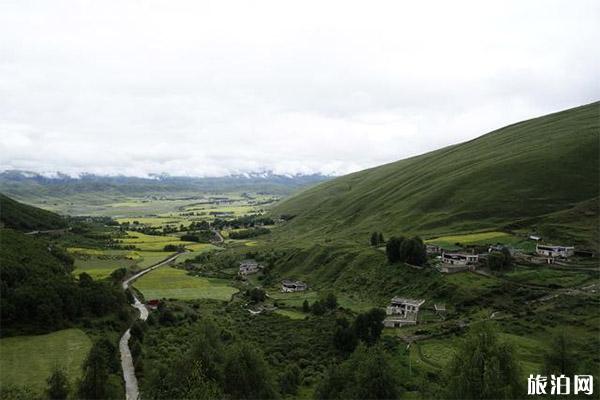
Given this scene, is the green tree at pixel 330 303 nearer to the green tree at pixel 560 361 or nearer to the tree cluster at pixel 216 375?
the tree cluster at pixel 216 375

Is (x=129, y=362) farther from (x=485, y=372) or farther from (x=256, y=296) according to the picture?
(x=485, y=372)

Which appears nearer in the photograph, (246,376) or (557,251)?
(246,376)

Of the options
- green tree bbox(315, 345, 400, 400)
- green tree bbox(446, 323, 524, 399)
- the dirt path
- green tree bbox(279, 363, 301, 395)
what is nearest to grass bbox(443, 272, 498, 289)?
green tree bbox(279, 363, 301, 395)

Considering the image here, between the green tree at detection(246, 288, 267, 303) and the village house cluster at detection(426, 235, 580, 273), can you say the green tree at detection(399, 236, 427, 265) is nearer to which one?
the village house cluster at detection(426, 235, 580, 273)

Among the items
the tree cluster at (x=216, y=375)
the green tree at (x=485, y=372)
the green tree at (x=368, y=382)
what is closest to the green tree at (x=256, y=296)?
the tree cluster at (x=216, y=375)

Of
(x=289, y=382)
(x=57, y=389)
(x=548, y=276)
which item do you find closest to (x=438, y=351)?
(x=289, y=382)

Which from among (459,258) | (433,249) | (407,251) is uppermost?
(407,251)

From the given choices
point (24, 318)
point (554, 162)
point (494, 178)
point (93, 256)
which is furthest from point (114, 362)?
point (554, 162)
